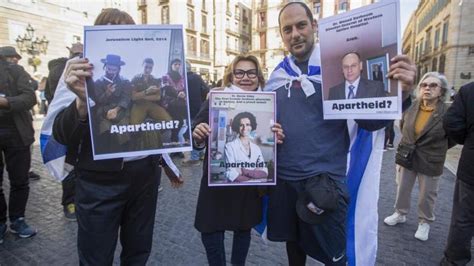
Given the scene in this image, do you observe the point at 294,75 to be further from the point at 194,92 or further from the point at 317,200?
the point at 194,92

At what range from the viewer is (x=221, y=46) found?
4100cm

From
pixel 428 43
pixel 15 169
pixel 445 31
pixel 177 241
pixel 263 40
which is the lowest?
pixel 177 241

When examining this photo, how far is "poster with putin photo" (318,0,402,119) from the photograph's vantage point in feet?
4.88

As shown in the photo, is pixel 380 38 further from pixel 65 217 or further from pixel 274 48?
pixel 274 48

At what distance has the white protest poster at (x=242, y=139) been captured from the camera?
1.87m

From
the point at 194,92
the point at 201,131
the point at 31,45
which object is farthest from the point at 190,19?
the point at 201,131

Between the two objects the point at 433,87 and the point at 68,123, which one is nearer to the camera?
the point at 68,123

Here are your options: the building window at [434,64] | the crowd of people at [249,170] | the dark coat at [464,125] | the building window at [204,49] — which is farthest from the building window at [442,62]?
the crowd of people at [249,170]

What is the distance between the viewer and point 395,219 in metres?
3.96

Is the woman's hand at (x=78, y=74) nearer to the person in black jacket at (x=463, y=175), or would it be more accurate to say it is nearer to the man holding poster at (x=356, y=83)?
the man holding poster at (x=356, y=83)

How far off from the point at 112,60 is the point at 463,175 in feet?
9.77

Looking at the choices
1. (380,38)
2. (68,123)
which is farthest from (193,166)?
(380,38)

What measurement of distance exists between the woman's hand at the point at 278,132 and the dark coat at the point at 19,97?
2.78 m

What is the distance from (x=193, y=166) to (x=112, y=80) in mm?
5541
